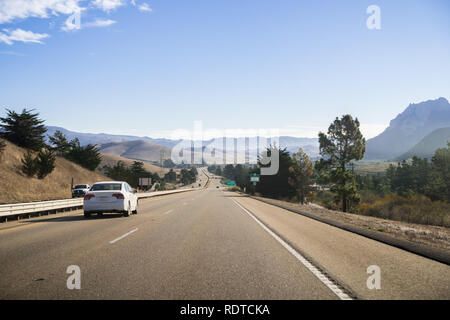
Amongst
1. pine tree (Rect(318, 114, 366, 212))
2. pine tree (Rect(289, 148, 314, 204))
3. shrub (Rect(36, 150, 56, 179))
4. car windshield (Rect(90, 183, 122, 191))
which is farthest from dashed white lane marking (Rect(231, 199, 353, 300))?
pine tree (Rect(289, 148, 314, 204))

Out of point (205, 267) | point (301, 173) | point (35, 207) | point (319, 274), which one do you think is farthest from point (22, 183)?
point (301, 173)

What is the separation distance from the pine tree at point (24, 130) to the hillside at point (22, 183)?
56.6 inches

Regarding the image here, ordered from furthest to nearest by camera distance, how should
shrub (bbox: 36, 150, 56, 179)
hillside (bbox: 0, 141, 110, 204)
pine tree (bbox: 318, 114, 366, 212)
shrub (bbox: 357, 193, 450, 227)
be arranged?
1. pine tree (bbox: 318, 114, 366, 212)
2. shrub (bbox: 36, 150, 56, 179)
3. hillside (bbox: 0, 141, 110, 204)
4. shrub (bbox: 357, 193, 450, 227)

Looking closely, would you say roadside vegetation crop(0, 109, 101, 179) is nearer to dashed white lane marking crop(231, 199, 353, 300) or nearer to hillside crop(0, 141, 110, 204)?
hillside crop(0, 141, 110, 204)

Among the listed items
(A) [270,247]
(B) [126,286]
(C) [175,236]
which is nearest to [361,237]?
(A) [270,247]

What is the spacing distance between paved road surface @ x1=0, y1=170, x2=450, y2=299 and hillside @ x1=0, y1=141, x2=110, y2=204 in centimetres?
2769

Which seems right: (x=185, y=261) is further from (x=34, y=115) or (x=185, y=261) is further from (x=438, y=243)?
(x=34, y=115)

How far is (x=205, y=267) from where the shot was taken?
6438 mm

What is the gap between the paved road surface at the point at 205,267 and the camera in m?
4.95

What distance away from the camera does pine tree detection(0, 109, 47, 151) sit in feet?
143

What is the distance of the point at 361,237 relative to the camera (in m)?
11.0

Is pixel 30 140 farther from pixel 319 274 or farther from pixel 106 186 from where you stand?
pixel 319 274

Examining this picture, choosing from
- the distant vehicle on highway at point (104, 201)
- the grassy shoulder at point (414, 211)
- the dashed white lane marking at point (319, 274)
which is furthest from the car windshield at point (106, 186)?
the grassy shoulder at point (414, 211)
